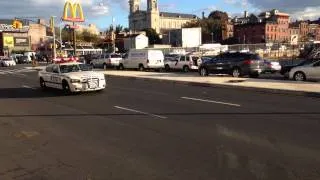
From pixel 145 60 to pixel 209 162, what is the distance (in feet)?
123

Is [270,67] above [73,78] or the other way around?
above

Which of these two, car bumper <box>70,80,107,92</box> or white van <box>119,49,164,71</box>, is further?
white van <box>119,49,164,71</box>

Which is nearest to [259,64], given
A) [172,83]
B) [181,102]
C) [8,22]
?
[172,83]

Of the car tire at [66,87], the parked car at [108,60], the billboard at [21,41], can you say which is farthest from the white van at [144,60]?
the billboard at [21,41]

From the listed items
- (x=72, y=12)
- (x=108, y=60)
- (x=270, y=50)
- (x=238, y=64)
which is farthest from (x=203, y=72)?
(x=270, y=50)

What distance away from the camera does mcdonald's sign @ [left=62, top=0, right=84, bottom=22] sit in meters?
64.6

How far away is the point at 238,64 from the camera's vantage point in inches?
1202

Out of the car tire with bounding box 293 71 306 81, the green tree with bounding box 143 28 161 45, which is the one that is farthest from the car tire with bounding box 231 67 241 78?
the green tree with bounding box 143 28 161 45

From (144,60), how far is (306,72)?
21599 mm

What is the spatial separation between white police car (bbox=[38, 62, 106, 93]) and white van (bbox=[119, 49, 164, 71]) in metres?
20.5

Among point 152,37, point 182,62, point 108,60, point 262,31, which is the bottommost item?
point 182,62

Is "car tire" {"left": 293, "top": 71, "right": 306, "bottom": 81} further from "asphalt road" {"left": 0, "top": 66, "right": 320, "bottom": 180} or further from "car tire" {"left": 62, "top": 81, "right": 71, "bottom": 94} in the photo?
"car tire" {"left": 62, "top": 81, "right": 71, "bottom": 94}

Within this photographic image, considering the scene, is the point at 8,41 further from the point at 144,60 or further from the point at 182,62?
the point at 182,62

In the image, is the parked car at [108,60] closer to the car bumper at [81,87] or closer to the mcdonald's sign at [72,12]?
the mcdonald's sign at [72,12]
